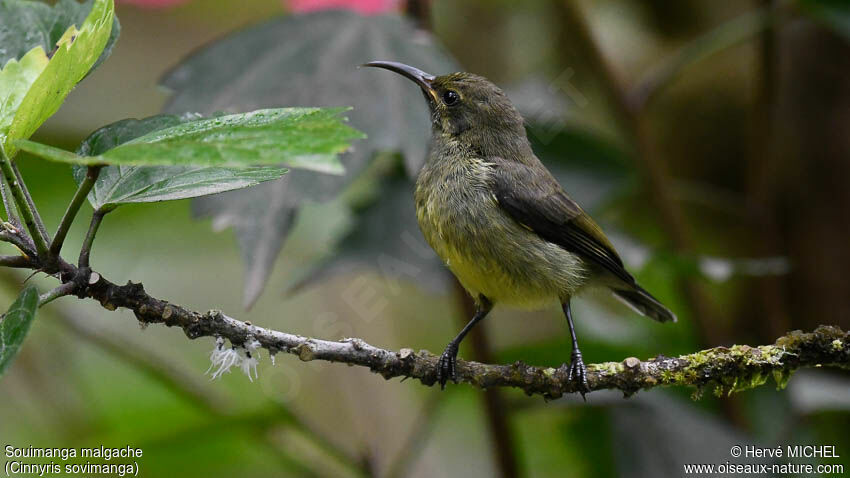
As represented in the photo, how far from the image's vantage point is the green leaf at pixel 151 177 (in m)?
1.13

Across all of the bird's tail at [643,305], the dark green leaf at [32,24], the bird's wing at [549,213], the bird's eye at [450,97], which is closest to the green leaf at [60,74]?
the dark green leaf at [32,24]

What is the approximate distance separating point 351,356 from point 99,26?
2.24 ft

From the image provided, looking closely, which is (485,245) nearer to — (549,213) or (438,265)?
(549,213)

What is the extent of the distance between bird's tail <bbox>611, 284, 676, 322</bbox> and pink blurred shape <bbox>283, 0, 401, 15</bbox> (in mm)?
1284

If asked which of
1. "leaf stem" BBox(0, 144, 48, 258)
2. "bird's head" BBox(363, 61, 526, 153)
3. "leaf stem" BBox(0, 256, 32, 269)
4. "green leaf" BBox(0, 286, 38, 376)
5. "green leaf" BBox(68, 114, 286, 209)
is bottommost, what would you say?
"green leaf" BBox(0, 286, 38, 376)

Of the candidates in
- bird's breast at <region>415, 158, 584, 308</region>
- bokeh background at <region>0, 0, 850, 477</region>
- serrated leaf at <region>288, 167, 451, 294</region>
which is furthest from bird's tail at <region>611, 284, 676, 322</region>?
serrated leaf at <region>288, 167, 451, 294</region>

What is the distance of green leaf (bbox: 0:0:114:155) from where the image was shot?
1003mm

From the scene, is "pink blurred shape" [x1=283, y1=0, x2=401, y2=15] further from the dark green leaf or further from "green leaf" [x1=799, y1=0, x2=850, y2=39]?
"green leaf" [x1=799, y1=0, x2=850, y2=39]

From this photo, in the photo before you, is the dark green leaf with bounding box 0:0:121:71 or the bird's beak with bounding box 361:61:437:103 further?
the bird's beak with bounding box 361:61:437:103

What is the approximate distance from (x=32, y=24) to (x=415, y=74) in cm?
114

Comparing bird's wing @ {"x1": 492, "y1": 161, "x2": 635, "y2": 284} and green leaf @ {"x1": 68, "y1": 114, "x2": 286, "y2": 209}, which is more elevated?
bird's wing @ {"x1": 492, "y1": 161, "x2": 635, "y2": 284}

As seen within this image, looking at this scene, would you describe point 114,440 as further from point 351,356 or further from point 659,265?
point 659,265

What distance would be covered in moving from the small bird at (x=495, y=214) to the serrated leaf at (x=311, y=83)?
0.10 meters

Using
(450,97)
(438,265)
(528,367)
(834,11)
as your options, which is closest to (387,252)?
(438,265)
